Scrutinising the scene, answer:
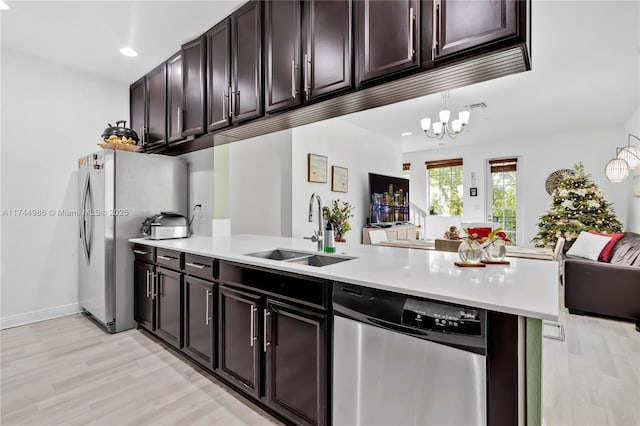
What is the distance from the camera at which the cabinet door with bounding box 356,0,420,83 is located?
1469 mm

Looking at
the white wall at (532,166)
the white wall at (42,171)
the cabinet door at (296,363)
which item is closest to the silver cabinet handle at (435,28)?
the cabinet door at (296,363)

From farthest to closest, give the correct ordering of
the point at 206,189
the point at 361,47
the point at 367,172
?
the point at 367,172 < the point at 206,189 < the point at 361,47

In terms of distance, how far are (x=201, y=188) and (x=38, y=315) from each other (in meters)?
2.09

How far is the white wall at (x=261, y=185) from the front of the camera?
12.1 ft

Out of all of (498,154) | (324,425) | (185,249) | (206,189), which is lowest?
(324,425)

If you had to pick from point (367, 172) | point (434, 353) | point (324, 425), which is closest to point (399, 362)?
point (434, 353)

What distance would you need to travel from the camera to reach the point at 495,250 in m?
1.64

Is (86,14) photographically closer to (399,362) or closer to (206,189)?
(206,189)

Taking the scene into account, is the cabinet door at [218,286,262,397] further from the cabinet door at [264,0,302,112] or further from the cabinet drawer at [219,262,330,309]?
the cabinet door at [264,0,302,112]

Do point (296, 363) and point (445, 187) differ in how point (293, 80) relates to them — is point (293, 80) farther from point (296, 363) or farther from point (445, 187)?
point (445, 187)

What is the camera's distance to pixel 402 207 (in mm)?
7047

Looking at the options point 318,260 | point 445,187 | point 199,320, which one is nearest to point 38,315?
point 199,320

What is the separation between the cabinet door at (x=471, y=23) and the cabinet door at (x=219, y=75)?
5.26ft

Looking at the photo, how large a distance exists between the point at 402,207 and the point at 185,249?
5.57 meters
